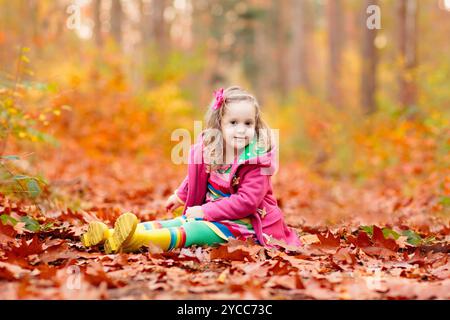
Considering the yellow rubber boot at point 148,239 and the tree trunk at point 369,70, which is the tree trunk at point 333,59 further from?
the yellow rubber boot at point 148,239

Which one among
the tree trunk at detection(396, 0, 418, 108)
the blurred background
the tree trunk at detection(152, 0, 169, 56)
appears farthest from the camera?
the tree trunk at detection(152, 0, 169, 56)

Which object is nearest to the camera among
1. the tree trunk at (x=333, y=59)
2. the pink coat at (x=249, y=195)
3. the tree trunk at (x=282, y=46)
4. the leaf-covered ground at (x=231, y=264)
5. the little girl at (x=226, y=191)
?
the leaf-covered ground at (x=231, y=264)

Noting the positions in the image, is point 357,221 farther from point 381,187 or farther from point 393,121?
point 393,121

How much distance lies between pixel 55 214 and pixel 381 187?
20.9ft

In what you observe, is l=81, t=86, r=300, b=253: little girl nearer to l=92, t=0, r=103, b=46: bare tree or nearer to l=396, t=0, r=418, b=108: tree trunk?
l=396, t=0, r=418, b=108: tree trunk

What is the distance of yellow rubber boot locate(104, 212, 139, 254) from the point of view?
11.6ft

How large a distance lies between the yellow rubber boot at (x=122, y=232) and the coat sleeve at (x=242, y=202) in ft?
1.94

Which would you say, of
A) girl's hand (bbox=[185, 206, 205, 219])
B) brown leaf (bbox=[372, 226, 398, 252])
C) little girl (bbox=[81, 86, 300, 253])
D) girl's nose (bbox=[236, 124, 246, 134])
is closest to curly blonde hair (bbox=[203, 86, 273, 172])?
little girl (bbox=[81, 86, 300, 253])

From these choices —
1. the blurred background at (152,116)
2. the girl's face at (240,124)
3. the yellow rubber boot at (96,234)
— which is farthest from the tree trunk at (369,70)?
the yellow rubber boot at (96,234)

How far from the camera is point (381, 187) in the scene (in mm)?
9891

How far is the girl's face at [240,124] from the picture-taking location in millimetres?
3998

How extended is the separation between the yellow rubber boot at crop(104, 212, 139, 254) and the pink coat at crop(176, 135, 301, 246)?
60cm

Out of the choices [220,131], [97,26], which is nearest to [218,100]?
[220,131]
